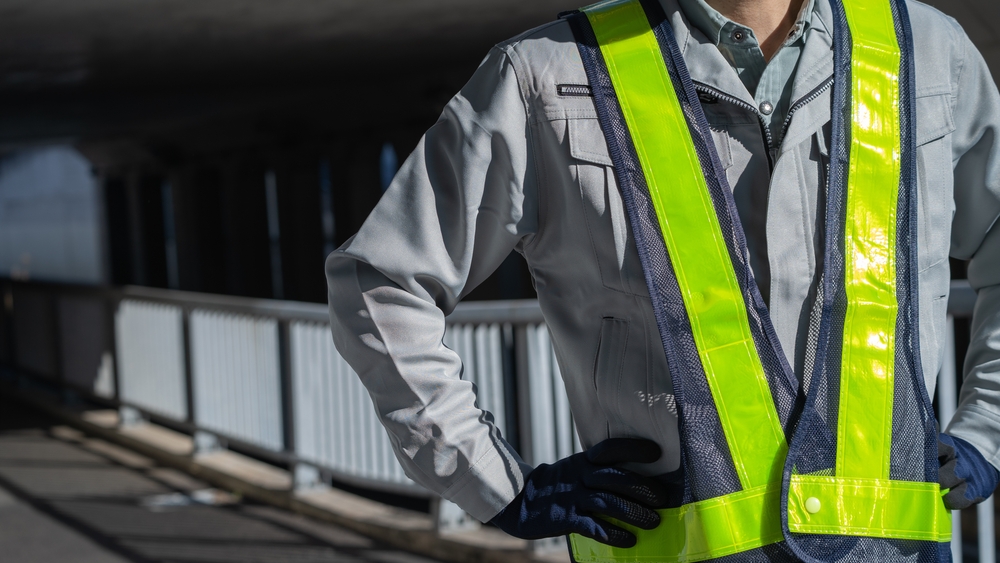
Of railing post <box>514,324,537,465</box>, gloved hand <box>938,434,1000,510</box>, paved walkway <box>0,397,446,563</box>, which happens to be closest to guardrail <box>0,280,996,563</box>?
railing post <box>514,324,537,465</box>

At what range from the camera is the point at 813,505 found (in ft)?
4.49

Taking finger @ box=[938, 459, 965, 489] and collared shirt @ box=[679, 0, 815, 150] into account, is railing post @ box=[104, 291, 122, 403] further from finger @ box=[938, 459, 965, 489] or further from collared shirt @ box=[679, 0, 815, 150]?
finger @ box=[938, 459, 965, 489]

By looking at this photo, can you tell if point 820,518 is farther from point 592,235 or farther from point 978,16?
point 978,16

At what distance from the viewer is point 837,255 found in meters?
1.43

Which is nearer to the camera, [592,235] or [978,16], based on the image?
[592,235]

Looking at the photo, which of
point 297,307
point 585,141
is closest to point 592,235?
point 585,141

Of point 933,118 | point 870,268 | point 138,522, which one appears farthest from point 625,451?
point 138,522

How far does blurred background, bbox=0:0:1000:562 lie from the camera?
5.26 metres

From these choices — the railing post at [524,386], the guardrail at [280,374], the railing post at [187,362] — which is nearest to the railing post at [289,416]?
the guardrail at [280,374]

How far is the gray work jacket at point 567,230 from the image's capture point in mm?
1457

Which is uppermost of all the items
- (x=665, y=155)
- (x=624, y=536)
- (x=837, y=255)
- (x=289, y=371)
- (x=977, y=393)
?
(x=665, y=155)

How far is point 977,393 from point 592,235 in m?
0.72

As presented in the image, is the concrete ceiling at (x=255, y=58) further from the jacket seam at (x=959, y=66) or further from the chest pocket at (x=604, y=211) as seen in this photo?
the chest pocket at (x=604, y=211)

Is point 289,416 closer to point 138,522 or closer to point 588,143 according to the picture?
point 138,522
